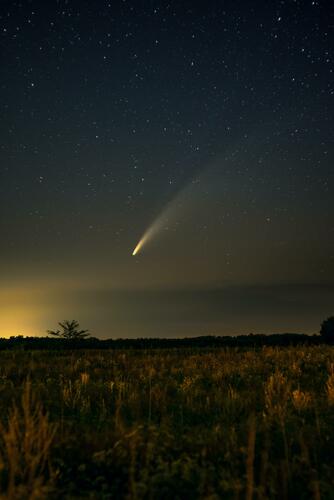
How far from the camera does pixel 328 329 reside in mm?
31188

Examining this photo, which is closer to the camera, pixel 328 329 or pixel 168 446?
pixel 168 446

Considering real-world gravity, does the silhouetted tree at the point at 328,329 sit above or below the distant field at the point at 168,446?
above

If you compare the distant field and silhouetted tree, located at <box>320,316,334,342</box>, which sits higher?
silhouetted tree, located at <box>320,316,334,342</box>

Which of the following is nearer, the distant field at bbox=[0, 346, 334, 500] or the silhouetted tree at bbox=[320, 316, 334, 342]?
the distant field at bbox=[0, 346, 334, 500]

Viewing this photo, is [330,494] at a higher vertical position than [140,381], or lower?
lower

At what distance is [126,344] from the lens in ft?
93.3

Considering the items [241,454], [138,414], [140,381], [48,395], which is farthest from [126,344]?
[241,454]

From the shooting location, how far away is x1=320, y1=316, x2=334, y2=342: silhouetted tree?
30789 millimetres

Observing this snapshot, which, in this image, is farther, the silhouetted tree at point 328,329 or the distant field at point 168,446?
the silhouetted tree at point 328,329

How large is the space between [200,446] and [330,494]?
1.58 m

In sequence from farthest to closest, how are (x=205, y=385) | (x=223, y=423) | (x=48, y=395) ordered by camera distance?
(x=205, y=385) < (x=48, y=395) < (x=223, y=423)

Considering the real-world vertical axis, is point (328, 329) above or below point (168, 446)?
above

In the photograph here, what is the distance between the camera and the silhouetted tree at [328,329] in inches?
1212

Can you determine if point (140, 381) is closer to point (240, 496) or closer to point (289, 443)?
point (289, 443)
